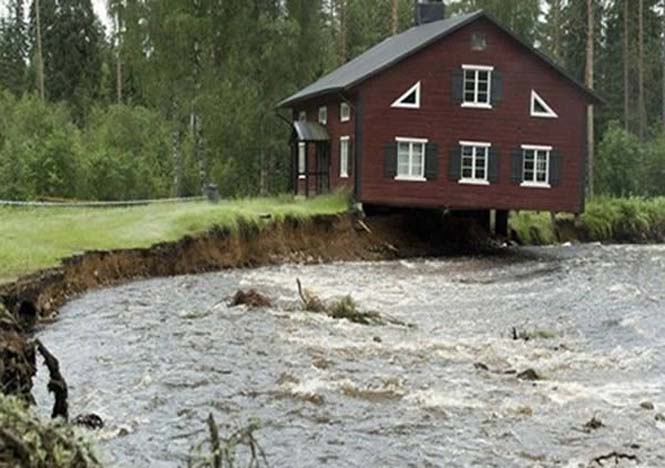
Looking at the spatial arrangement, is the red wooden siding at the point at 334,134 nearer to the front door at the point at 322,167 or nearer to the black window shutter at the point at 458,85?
the front door at the point at 322,167

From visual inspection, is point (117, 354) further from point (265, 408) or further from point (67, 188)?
point (67, 188)

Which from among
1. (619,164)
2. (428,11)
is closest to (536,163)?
(428,11)

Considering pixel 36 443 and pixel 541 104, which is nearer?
pixel 36 443

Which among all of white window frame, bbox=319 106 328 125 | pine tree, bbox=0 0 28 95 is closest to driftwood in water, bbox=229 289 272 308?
white window frame, bbox=319 106 328 125

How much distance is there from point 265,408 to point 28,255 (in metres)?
10.1

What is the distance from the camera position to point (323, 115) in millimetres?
39000

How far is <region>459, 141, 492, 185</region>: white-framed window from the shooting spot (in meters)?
34.2

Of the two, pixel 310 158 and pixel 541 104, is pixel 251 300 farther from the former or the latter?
pixel 310 158

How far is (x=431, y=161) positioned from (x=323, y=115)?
6880 millimetres

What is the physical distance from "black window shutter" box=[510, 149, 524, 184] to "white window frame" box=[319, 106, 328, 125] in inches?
315

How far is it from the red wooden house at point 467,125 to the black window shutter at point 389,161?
0.03 m

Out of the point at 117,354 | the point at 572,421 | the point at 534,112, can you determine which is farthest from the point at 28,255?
the point at 534,112

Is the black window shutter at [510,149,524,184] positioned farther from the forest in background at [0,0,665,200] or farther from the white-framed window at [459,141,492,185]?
the forest in background at [0,0,665,200]

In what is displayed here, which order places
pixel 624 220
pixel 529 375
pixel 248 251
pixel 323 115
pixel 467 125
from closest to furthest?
pixel 529 375 → pixel 248 251 → pixel 467 125 → pixel 323 115 → pixel 624 220
